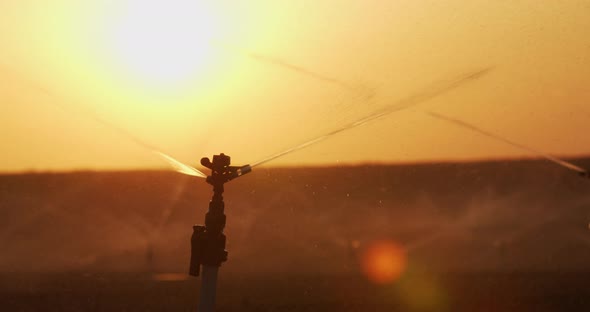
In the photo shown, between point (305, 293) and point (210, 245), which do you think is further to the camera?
point (305, 293)

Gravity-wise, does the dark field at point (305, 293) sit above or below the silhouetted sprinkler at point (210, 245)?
above

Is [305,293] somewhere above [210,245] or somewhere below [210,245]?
above

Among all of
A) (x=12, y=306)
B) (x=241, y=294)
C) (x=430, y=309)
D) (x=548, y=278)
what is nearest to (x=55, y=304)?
(x=12, y=306)

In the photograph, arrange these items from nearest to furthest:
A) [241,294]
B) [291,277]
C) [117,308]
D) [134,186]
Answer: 1. [117,308]
2. [241,294]
3. [291,277]
4. [134,186]

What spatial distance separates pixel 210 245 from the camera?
75.4 feet

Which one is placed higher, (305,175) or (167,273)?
(305,175)

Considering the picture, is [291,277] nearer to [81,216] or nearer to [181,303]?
[181,303]

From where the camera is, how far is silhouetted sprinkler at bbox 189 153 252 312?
23.0 meters

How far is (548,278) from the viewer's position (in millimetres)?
71250

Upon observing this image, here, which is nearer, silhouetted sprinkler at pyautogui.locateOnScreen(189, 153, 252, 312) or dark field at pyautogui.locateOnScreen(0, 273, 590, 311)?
silhouetted sprinkler at pyautogui.locateOnScreen(189, 153, 252, 312)

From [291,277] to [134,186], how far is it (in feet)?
56.7

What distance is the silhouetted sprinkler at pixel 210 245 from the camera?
22953 millimetres

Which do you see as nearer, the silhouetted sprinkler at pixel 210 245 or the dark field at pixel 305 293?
the silhouetted sprinkler at pixel 210 245

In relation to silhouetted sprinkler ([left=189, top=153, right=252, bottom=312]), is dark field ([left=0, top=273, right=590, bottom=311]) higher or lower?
higher
